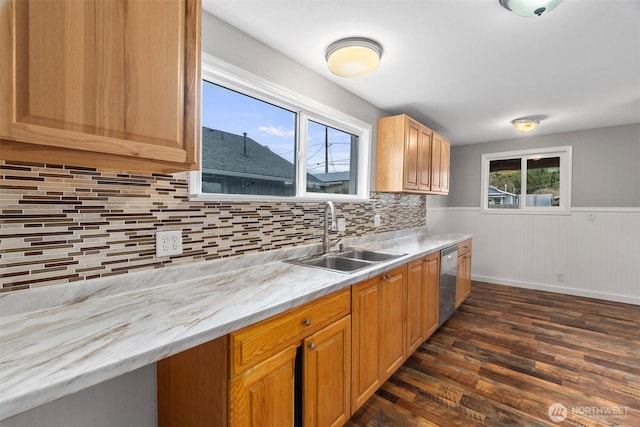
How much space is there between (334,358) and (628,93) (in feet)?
11.5

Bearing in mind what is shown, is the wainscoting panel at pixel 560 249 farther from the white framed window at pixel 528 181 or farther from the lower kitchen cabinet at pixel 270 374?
the lower kitchen cabinet at pixel 270 374

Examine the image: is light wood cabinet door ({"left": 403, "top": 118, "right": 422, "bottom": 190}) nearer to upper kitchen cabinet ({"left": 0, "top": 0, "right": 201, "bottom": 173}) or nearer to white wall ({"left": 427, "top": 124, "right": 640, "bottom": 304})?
white wall ({"left": 427, "top": 124, "right": 640, "bottom": 304})

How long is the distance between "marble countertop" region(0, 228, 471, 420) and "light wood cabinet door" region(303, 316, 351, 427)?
233 millimetres

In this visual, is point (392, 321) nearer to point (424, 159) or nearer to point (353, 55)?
point (353, 55)

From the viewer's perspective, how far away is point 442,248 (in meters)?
2.75

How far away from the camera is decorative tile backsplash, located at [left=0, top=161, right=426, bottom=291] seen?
100cm

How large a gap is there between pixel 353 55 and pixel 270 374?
5.84 ft

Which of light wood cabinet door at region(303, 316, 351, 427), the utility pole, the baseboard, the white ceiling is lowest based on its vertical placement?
the baseboard

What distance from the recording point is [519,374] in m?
2.15

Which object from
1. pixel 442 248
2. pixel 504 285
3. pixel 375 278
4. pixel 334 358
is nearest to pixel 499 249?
pixel 504 285

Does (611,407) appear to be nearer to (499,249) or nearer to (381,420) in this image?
(381,420)

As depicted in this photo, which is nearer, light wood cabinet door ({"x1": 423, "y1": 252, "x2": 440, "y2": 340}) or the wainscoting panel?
light wood cabinet door ({"x1": 423, "y1": 252, "x2": 440, "y2": 340})

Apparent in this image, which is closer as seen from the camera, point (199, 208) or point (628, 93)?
point (199, 208)

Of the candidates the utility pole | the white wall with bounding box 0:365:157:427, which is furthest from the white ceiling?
the white wall with bounding box 0:365:157:427
